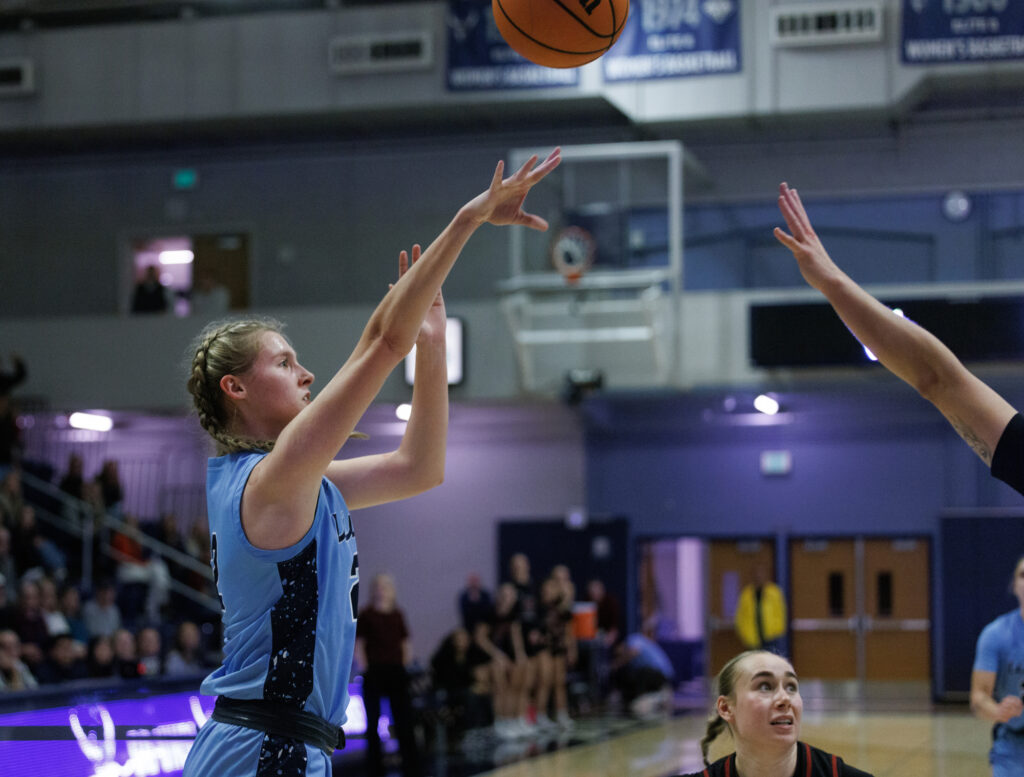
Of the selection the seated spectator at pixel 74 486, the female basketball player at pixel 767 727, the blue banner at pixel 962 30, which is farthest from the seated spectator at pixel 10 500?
the female basketball player at pixel 767 727

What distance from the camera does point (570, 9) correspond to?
14.2 feet

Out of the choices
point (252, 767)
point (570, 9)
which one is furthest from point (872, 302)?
point (570, 9)

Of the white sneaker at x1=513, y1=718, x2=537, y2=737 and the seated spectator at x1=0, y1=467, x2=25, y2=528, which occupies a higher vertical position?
the seated spectator at x1=0, y1=467, x2=25, y2=528

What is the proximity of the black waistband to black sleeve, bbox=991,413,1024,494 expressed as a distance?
4.27ft

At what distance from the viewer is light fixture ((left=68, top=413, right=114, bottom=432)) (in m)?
18.6

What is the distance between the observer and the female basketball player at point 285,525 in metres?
2.34

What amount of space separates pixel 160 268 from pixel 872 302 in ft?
55.2

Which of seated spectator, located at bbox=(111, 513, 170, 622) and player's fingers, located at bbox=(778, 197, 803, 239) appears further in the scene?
seated spectator, located at bbox=(111, 513, 170, 622)

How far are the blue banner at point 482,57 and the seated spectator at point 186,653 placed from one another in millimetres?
8430

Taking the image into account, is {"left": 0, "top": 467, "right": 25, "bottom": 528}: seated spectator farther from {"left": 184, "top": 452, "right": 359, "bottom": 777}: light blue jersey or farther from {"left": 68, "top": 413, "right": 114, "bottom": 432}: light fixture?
{"left": 184, "top": 452, "right": 359, "bottom": 777}: light blue jersey

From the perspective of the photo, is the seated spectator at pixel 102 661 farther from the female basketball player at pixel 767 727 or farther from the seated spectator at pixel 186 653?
the female basketball player at pixel 767 727

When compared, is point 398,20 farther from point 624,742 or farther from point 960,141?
point 624,742

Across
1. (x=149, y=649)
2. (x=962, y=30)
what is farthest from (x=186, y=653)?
(x=962, y=30)

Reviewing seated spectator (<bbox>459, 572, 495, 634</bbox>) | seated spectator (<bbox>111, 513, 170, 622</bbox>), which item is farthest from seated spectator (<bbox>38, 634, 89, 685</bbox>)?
seated spectator (<bbox>459, 572, 495, 634</bbox>)
